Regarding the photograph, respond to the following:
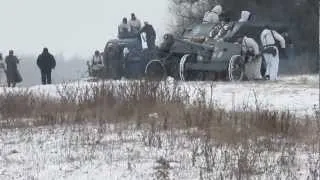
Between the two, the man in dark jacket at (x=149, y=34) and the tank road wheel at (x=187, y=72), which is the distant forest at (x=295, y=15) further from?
the tank road wheel at (x=187, y=72)

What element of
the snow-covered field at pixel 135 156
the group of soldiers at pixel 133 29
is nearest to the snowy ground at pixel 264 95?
the snow-covered field at pixel 135 156

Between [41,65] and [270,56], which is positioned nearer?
[270,56]

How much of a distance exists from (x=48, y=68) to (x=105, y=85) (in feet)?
48.7

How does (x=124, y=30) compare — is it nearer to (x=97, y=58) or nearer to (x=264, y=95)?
(x=97, y=58)

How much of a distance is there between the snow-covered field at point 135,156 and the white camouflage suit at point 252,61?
42.1 feet

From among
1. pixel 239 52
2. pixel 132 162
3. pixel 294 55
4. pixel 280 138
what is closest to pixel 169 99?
pixel 280 138

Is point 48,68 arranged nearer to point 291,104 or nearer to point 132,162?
point 291,104

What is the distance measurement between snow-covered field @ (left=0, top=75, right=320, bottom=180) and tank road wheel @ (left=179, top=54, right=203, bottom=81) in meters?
12.6

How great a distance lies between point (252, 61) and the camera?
23906mm

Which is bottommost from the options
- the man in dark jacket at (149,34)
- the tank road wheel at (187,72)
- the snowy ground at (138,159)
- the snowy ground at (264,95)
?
the snowy ground at (138,159)

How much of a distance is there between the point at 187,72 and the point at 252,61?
77.8 inches

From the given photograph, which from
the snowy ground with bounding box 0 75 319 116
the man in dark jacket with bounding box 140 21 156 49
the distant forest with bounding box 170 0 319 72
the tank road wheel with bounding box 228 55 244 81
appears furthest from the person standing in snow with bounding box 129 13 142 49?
the snowy ground with bounding box 0 75 319 116

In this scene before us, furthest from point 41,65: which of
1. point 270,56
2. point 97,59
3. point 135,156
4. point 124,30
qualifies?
point 135,156

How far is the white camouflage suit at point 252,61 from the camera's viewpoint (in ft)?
77.9
